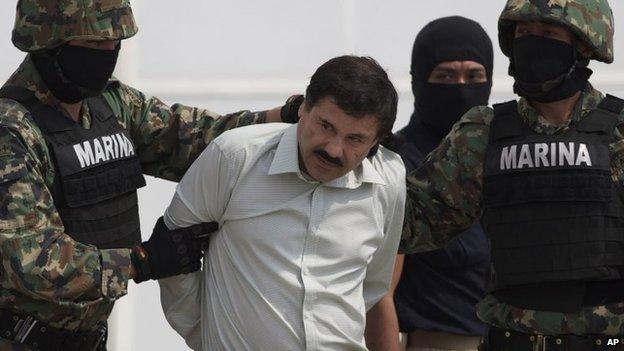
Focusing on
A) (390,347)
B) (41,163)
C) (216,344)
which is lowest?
(390,347)

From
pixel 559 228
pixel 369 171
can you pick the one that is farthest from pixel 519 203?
pixel 369 171

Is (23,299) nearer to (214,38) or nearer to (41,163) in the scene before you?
(41,163)

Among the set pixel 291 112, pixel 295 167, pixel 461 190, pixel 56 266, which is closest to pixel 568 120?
pixel 461 190

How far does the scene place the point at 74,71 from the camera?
5.50 m

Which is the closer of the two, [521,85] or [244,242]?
[244,242]

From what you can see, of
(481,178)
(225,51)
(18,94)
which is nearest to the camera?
(18,94)

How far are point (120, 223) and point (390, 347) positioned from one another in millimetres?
1314

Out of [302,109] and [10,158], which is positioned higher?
[302,109]

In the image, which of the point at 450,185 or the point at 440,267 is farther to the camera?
the point at 440,267

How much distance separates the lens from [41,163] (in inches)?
A: 215

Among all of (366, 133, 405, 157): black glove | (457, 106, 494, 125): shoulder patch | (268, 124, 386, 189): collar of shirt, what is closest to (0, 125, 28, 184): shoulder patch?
(268, 124, 386, 189): collar of shirt

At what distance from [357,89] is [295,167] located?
30 cm

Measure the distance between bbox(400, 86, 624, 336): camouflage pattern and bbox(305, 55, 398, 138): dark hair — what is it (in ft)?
2.05

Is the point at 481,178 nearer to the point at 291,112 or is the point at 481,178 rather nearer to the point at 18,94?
the point at 291,112
